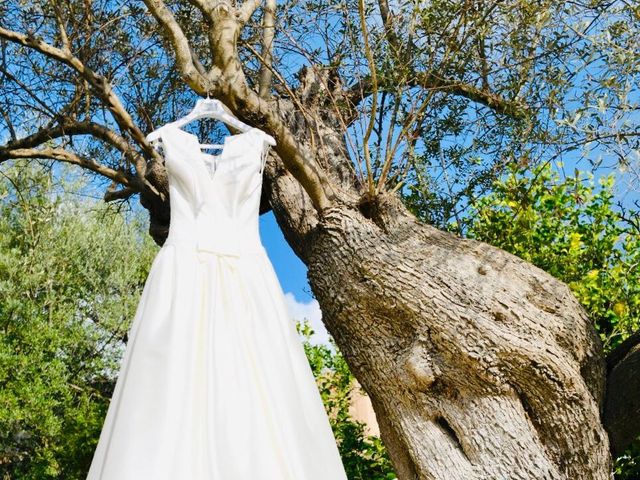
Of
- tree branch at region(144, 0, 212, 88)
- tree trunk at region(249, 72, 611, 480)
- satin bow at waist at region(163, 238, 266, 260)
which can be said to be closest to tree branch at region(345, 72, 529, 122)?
tree trunk at region(249, 72, 611, 480)

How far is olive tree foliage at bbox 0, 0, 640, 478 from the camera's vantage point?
3.68m

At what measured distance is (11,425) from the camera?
805 cm

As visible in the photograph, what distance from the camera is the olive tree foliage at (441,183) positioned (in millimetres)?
3680

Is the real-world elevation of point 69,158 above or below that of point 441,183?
above

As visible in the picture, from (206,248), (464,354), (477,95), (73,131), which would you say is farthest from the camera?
(73,131)

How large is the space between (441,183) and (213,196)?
2.47 metres

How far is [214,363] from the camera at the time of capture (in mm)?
2854

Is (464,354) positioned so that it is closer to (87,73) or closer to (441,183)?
(441,183)

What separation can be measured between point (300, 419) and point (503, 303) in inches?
56.8

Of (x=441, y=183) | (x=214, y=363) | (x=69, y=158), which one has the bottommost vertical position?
(x=214, y=363)

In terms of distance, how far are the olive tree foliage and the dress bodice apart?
57cm

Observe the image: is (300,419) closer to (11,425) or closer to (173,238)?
(173,238)

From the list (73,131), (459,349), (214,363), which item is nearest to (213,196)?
(214,363)

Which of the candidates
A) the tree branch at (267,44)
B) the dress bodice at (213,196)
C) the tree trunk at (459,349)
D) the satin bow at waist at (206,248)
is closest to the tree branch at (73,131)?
the tree branch at (267,44)
